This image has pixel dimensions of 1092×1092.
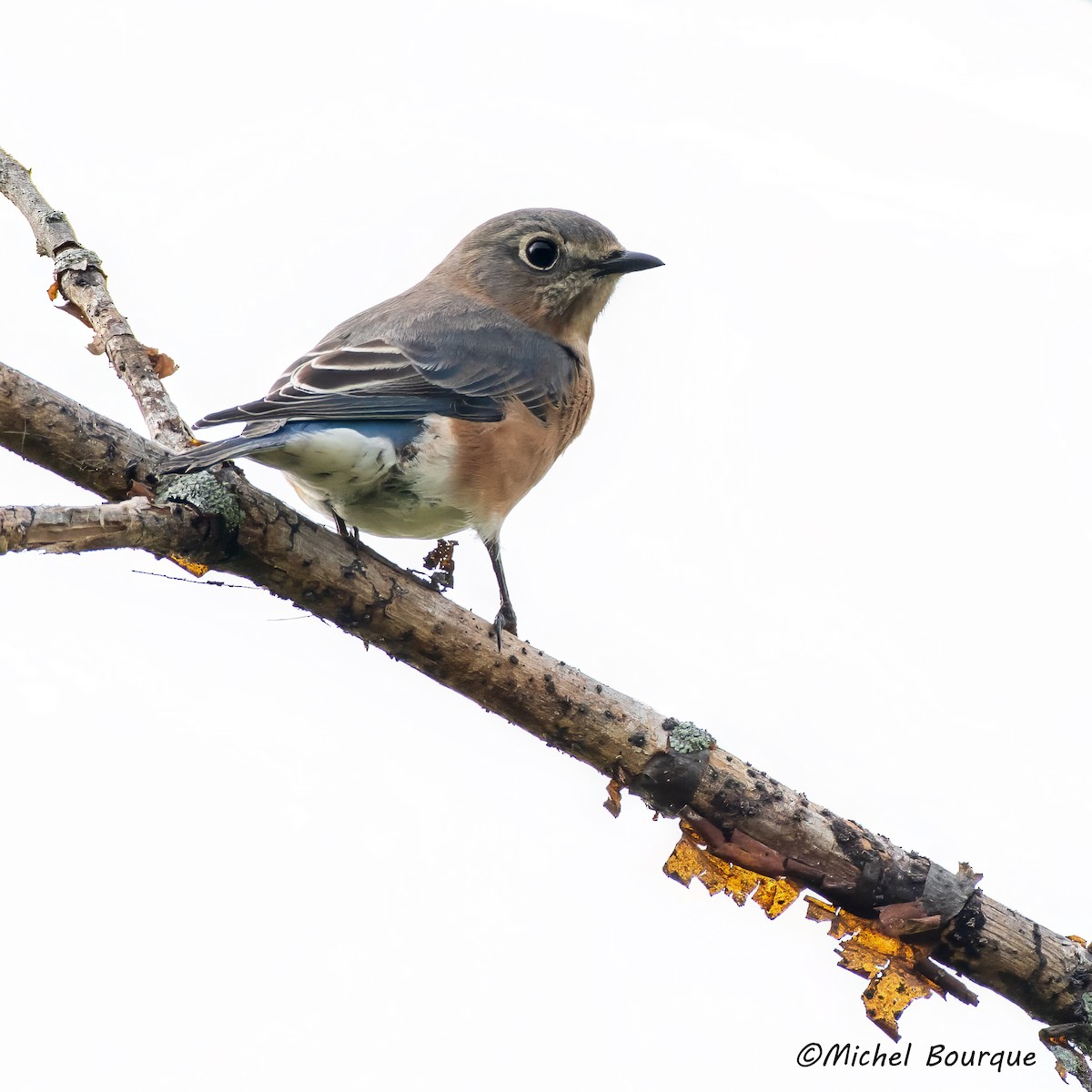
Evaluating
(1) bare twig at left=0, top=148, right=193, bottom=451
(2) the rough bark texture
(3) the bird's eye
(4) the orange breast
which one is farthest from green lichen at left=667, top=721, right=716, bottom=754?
(3) the bird's eye

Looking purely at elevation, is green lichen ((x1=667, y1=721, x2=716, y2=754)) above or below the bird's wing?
below

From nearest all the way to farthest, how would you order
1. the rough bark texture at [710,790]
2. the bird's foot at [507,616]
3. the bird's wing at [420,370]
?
the rough bark texture at [710,790]
the bird's wing at [420,370]
the bird's foot at [507,616]

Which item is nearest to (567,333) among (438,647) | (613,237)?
(613,237)

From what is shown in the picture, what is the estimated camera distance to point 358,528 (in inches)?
237

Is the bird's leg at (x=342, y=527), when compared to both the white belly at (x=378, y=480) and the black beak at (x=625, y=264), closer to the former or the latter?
the white belly at (x=378, y=480)

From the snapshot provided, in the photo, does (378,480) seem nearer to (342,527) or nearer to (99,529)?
(342,527)

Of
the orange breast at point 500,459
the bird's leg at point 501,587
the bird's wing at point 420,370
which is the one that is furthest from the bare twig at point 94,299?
the bird's leg at point 501,587

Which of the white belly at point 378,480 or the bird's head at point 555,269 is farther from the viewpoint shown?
the bird's head at point 555,269

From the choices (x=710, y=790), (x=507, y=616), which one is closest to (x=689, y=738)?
(x=710, y=790)

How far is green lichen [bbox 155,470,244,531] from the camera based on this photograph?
447cm

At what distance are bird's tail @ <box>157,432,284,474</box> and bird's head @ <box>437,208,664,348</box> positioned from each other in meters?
2.97

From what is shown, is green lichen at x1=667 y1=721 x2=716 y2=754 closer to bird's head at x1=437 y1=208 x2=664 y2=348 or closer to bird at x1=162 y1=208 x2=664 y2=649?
bird at x1=162 y1=208 x2=664 y2=649

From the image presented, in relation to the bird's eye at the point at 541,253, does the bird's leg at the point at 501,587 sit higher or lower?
lower

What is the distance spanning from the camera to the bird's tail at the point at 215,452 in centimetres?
435
